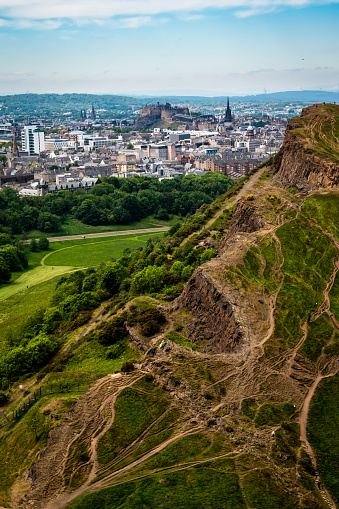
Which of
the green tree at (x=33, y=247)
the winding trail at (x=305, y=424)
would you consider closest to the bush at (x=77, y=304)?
the winding trail at (x=305, y=424)

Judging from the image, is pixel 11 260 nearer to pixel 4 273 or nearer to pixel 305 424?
pixel 4 273

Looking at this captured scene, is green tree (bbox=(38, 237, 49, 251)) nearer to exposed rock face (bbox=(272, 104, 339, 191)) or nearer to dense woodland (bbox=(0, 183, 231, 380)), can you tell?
dense woodland (bbox=(0, 183, 231, 380))

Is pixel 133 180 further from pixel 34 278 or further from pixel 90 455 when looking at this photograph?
pixel 90 455

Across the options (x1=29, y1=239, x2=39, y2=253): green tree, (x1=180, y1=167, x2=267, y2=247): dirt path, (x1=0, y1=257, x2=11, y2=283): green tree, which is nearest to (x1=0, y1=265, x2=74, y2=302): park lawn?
(x1=0, y1=257, x2=11, y2=283): green tree

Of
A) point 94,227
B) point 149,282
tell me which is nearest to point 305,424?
point 149,282

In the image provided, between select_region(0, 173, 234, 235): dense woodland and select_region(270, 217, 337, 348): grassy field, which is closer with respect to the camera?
select_region(270, 217, 337, 348): grassy field

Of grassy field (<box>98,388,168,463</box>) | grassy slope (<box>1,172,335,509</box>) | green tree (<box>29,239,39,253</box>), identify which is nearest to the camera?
grassy slope (<box>1,172,335,509</box>)
